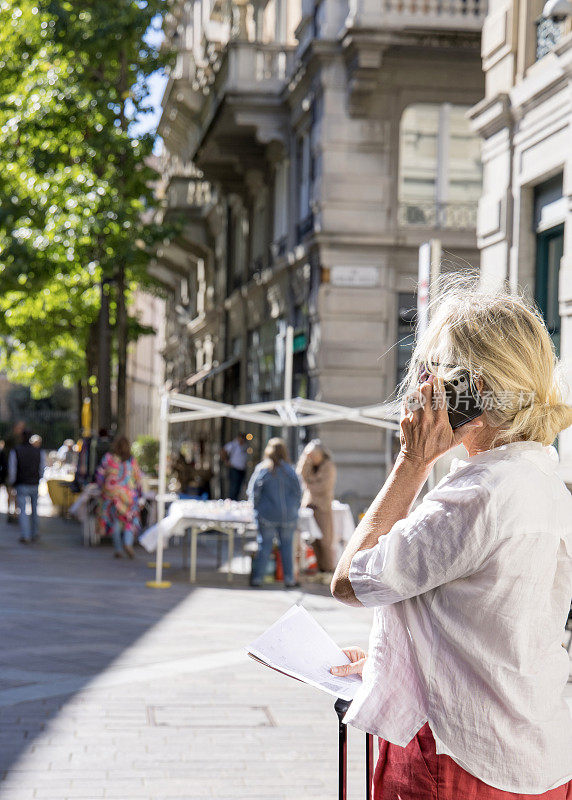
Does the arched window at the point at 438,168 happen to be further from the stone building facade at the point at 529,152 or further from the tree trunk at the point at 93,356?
the tree trunk at the point at 93,356

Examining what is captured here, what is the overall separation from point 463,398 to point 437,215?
20053mm

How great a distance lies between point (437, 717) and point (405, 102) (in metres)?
20.7

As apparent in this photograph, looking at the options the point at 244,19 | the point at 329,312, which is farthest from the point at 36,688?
the point at 244,19

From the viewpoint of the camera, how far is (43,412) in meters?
61.9

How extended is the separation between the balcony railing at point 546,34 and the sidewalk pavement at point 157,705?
→ 6.02 m

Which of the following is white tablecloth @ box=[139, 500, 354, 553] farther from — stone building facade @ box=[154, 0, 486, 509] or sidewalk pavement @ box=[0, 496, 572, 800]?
stone building facade @ box=[154, 0, 486, 509]

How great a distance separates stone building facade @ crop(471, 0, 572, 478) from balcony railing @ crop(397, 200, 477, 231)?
7.87m

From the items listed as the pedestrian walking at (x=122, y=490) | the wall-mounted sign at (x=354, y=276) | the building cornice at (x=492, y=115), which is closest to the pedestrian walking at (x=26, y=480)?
the pedestrian walking at (x=122, y=490)

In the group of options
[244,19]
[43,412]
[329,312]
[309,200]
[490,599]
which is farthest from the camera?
[43,412]

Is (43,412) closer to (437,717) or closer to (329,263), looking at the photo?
(329,263)

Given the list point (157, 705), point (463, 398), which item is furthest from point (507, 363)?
point (157, 705)

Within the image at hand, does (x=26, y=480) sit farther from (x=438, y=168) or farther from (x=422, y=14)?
(x=422, y=14)

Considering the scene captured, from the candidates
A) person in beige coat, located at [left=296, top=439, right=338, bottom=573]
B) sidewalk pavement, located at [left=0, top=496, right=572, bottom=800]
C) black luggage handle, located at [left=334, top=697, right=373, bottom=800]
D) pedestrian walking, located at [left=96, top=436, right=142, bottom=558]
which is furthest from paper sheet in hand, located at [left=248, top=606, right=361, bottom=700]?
pedestrian walking, located at [left=96, top=436, right=142, bottom=558]

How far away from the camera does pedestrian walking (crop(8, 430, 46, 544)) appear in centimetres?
1811
